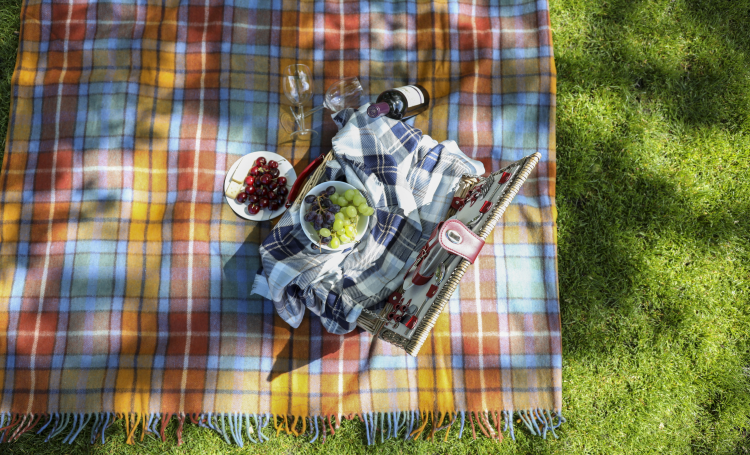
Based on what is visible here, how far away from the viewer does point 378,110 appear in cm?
183

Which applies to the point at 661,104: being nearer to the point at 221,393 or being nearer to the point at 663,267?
the point at 663,267

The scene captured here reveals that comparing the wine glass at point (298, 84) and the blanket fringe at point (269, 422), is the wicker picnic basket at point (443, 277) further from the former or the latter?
the blanket fringe at point (269, 422)

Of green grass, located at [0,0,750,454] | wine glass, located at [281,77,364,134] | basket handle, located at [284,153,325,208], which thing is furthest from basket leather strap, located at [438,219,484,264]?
green grass, located at [0,0,750,454]

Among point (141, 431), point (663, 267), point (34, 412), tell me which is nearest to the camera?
point (34, 412)

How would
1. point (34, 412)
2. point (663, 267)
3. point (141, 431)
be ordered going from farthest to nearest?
point (663, 267), point (141, 431), point (34, 412)

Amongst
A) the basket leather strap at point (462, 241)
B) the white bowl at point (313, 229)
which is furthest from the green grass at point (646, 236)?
the basket leather strap at point (462, 241)

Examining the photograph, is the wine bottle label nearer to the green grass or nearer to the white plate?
the white plate

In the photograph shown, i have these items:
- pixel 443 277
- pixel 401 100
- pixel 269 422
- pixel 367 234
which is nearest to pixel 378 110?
pixel 401 100

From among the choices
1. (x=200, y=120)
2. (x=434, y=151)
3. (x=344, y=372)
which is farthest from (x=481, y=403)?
(x=200, y=120)

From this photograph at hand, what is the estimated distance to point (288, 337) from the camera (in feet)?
6.79

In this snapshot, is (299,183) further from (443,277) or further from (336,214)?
(443,277)

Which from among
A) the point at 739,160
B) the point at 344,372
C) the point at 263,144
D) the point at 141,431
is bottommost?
the point at 141,431

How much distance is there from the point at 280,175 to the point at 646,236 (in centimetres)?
189

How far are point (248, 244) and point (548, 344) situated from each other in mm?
1466
